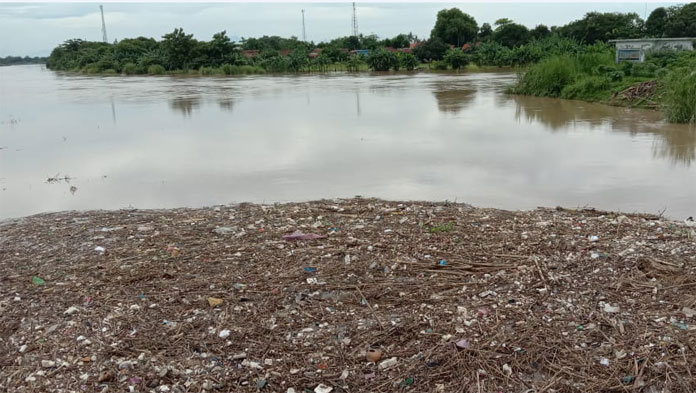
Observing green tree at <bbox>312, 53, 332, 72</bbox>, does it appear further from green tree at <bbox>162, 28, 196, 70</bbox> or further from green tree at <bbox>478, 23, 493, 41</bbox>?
green tree at <bbox>478, 23, 493, 41</bbox>

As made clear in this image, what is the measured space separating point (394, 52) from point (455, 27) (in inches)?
652

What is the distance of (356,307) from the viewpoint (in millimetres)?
3273

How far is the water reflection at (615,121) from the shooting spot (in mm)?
9141

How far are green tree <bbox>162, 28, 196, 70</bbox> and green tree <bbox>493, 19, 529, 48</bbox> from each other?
2473cm

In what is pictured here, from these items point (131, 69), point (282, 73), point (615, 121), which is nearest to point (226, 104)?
point (615, 121)

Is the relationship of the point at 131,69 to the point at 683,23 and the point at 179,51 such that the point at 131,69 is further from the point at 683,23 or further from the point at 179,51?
the point at 683,23

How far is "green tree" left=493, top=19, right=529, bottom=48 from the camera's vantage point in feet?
159

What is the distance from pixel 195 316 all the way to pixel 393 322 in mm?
1054

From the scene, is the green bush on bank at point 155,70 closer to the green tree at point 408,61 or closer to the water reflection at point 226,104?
the green tree at point 408,61

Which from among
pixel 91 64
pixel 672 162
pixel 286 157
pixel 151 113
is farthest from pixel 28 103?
pixel 91 64

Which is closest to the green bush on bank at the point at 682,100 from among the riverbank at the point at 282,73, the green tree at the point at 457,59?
the green tree at the point at 457,59

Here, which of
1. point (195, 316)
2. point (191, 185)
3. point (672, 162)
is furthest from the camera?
point (672, 162)

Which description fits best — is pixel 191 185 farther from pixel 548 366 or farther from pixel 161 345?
pixel 548 366

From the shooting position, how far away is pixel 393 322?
121 inches
